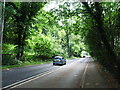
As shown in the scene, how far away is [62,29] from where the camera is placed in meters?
14.4

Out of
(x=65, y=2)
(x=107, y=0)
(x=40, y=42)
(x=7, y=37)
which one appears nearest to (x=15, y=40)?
(x=7, y=37)

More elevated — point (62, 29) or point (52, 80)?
point (62, 29)

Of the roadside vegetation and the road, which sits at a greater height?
the roadside vegetation

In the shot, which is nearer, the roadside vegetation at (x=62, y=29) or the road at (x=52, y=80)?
the road at (x=52, y=80)

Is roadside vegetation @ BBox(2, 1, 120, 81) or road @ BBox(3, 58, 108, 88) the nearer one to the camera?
road @ BBox(3, 58, 108, 88)

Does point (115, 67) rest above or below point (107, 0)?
below

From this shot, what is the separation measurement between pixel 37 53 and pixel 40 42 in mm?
3343

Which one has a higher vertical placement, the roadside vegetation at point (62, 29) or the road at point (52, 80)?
the roadside vegetation at point (62, 29)

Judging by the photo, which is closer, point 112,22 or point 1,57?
point 112,22

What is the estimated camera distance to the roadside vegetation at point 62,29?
31.0 feet

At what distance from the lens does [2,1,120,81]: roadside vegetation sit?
9453 mm

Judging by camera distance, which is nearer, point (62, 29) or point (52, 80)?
point (52, 80)

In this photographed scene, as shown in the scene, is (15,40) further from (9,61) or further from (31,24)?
(9,61)

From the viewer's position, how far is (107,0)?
10.6m
